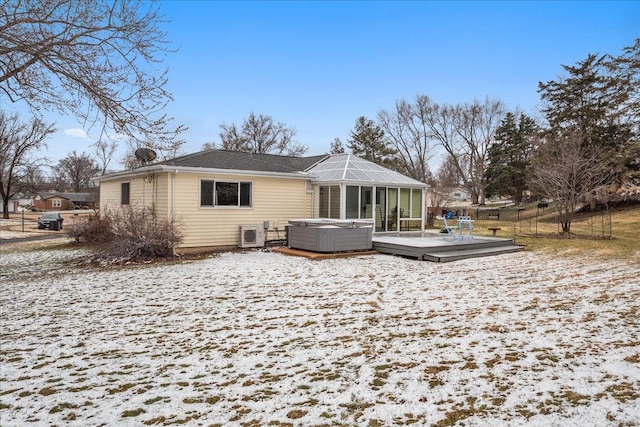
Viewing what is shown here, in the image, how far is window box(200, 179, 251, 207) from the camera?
12.0 meters

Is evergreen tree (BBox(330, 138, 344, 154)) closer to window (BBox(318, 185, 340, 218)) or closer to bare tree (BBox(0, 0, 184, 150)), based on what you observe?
window (BBox(318, 185, 340, 218))

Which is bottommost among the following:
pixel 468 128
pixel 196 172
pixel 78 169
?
pixel 196 172

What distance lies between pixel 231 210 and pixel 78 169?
56.5m

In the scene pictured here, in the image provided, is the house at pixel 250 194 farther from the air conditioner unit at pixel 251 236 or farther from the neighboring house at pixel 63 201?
the neighboring house at pixel 63 201

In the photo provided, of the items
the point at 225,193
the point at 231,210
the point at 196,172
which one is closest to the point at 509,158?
the point at 231,210

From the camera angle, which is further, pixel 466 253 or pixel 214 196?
pixel 214 196

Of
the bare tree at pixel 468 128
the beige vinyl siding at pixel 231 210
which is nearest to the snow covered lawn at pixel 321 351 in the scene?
the beige vinyl siding at pixel 231 210

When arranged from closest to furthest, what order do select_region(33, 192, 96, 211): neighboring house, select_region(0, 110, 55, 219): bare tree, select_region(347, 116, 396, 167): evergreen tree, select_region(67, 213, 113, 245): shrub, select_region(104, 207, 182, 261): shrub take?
1. select_region(104, 207, 182, 261): shrub
2. select_region(67, 213, 113, 245): shrub
3. select_region(0, 110, 55, 219): bare tree
4. select_region(347, 116, 396, 167): evergreen tree
5. select_region(33, 192, 96, 211): neighboring house

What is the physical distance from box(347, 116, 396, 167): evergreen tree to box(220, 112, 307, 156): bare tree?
637cm

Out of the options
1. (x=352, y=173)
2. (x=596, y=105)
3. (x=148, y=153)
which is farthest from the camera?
(x=596, y=105)

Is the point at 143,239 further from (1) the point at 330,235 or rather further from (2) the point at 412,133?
(2) the point at 412,133

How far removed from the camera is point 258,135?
36.7 metres

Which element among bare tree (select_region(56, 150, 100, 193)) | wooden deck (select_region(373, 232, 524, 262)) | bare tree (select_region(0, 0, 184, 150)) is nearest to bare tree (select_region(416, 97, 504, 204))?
wooden deck (select_region(373, 232, 524, 262))

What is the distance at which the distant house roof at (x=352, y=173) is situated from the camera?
13.6 m
